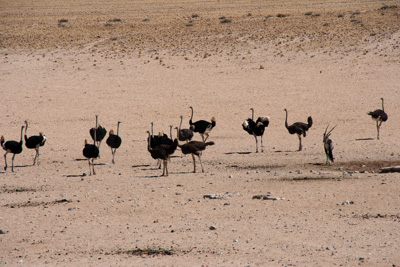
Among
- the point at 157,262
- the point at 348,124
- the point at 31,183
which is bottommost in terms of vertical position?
the point at 157,262

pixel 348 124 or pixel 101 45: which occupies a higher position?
pixel 101 45

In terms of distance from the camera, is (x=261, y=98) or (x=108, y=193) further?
(x=261, y=98)

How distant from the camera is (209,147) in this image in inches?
861

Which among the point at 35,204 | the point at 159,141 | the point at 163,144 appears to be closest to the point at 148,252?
the point at 35,204

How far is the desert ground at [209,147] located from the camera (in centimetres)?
1096

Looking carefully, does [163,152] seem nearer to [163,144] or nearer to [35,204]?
[163,144]

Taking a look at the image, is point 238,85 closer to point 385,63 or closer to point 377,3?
point 385,63

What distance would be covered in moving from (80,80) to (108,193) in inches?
900

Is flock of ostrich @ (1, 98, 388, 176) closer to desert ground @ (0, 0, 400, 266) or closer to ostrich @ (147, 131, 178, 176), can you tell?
ostrich @ (147, 131, 178, 176)

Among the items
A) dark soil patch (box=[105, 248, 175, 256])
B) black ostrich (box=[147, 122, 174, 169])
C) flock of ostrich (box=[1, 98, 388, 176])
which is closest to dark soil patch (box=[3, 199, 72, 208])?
flock of ostrich (box=[1, 98, 388, 176])

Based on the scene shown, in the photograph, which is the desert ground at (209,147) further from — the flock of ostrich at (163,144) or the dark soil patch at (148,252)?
the flock of ostrich at (163,144)

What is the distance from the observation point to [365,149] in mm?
20281

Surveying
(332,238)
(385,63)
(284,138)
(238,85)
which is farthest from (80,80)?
(332,238)

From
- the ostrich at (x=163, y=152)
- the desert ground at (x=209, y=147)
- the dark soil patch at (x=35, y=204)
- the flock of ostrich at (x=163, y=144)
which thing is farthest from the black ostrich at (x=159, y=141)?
the dark soil patch at (x=35, y=204)
